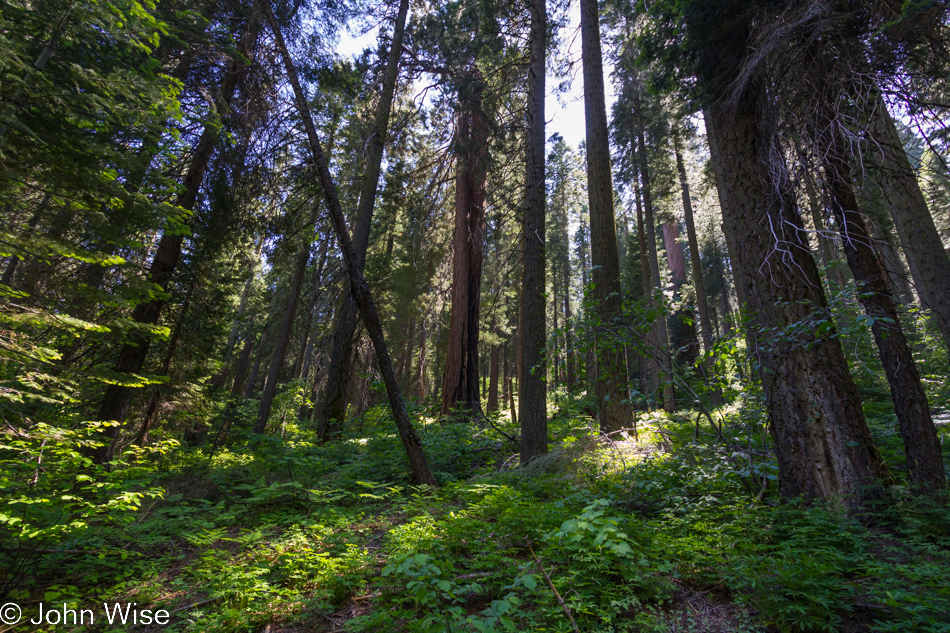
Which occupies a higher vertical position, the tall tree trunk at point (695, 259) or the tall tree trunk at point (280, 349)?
the tall tree trunk at point (695, 259)

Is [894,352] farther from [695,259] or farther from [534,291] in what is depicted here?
[695,259]

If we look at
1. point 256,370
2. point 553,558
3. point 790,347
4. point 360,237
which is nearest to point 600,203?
point 790,347

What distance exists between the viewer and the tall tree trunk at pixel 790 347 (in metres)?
3.55

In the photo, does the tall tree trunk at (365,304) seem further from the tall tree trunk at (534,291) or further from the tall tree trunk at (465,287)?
the tall tree trunk at (465,287)

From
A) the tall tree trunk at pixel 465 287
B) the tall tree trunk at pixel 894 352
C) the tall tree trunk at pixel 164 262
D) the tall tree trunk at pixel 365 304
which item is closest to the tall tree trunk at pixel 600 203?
the tall tree trunk at pixel 894 352

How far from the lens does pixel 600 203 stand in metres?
6.59

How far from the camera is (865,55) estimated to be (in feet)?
13.0

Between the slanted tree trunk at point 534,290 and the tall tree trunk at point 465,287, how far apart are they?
3.01 metres

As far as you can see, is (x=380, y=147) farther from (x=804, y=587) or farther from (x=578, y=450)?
(x=804, y=587)

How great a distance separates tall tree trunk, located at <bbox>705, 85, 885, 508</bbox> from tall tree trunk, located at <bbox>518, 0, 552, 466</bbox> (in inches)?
102

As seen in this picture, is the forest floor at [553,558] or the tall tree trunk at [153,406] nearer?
the forest floor at [553,558]

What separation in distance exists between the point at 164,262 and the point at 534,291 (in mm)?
7447

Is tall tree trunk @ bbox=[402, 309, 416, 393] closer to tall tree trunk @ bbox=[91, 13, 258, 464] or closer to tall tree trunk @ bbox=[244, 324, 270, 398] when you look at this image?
tall tree trunk @ bbox=[244, 324, 270, 398]

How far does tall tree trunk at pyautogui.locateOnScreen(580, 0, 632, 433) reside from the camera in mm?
6172
